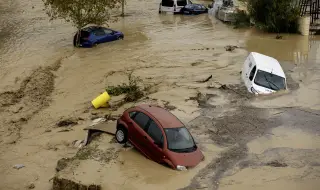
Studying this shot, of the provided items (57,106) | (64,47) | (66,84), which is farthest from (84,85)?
(64,47)

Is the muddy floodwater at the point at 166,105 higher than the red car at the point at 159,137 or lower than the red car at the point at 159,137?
lower

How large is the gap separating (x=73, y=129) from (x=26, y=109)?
3.08m

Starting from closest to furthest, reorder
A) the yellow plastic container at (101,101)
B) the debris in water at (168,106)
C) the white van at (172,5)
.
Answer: the debris in water at (168,106) < the yellow plastic container at (101,101) < the white van at (172,5)

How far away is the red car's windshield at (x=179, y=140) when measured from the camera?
12.7m

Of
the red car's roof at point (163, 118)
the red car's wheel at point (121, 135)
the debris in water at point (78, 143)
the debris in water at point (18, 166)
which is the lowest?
the debris in water at point (18, 166)

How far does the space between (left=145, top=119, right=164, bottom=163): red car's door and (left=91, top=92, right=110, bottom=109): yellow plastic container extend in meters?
5.23

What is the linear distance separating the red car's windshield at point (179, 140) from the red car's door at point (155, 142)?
0.70 ft

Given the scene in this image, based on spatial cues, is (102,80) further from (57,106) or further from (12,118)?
(12,118)

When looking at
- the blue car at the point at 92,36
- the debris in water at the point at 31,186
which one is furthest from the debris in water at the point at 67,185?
the blue car at the point at 92,36

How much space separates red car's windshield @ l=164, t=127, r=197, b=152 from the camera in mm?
12727

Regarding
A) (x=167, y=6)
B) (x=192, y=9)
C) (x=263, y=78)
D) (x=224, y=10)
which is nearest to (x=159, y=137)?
(x=263, y=78)

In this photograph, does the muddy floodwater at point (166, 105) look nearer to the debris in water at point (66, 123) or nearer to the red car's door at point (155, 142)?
the debris in water at point (66, 123)

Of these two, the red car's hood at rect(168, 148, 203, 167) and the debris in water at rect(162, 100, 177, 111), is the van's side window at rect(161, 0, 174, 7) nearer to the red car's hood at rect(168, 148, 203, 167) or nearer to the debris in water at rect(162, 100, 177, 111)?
the debris in water at rect(162, 100, 177, 111)

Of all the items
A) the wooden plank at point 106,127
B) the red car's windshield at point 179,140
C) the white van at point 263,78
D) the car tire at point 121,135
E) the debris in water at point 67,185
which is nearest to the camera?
the debris in water at point 67,185
